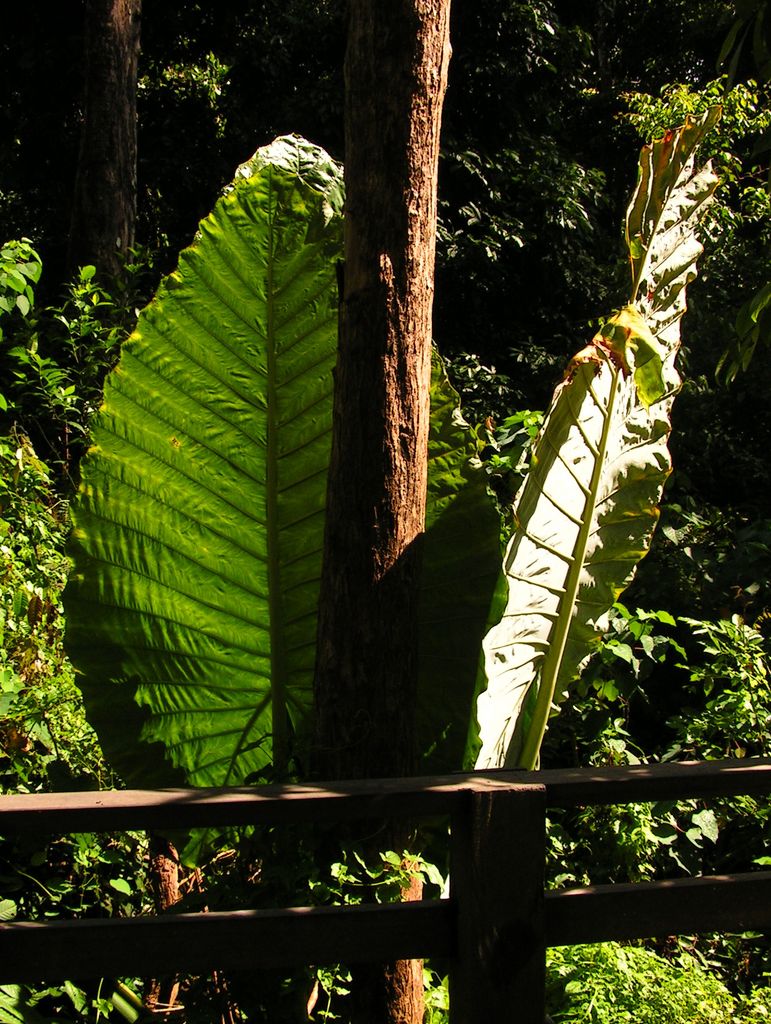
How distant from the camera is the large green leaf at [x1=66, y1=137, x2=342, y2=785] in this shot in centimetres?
273

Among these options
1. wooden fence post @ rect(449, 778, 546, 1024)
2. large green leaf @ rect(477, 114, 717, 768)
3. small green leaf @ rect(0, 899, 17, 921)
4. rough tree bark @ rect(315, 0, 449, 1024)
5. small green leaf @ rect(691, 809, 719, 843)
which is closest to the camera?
wooden fence post @ rect(449, 778, 546, 1024)

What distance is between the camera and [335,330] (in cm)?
277

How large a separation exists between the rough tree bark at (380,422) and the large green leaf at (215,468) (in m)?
0.49

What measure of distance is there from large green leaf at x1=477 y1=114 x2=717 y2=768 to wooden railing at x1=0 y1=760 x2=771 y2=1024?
88cm

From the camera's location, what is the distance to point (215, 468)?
9.12 feet

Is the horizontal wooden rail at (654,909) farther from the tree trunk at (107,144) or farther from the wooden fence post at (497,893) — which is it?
the tree trunk at (107,144)

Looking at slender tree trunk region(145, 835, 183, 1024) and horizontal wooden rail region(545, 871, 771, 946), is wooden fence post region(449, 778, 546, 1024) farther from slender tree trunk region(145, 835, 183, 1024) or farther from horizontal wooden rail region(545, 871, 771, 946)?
slender tree trunk region(145, 835, 183, 1024)

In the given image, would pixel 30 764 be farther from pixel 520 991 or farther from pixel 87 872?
pixel 520 991

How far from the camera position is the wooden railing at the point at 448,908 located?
1.62 meters

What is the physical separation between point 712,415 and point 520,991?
739cm

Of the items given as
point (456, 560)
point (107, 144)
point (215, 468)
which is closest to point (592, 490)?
point (456, 560)

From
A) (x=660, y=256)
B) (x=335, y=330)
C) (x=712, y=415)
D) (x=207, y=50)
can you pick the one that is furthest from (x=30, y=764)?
(x=207, y=50)

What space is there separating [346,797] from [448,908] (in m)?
0.26

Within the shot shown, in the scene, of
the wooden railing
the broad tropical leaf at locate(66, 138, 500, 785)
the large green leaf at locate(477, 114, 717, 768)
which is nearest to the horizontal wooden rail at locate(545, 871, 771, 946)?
the wooden railing
